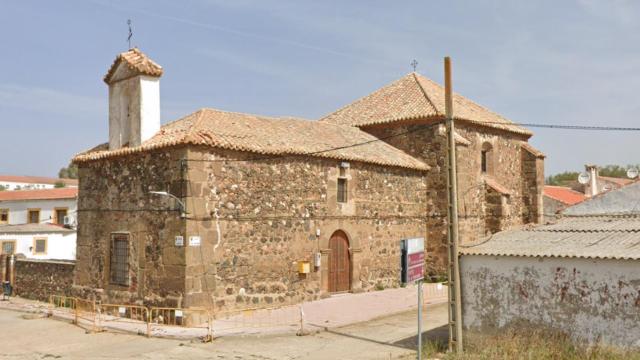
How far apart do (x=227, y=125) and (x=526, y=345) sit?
32.5 ft

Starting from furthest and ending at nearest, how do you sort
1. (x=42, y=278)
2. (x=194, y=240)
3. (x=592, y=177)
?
(x=592, y=177), (x=42, y=278), (x=194, y=240)

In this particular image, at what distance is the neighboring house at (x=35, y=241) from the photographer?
26219mm

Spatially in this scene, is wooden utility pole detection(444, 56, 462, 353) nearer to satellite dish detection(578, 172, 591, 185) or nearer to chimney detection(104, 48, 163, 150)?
chimney detection(104, 48, 163, 150)

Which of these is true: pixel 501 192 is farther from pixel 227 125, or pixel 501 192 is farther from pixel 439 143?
pixel 227 125

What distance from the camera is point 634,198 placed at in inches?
696

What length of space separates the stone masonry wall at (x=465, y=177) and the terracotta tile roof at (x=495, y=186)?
19cm

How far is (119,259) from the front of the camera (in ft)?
53.3

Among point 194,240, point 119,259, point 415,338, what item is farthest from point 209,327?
point 415,338

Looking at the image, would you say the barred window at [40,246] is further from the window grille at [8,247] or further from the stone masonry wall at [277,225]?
the stone masonry wall at [277,225]

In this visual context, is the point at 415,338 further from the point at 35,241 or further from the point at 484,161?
the point at 35,241

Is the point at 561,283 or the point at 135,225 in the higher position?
the point at 135,225

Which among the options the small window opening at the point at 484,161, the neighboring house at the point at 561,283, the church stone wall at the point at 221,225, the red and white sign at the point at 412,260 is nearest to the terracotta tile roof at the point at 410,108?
the small window opening at the point at 484,161

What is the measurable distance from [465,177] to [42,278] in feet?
49.1

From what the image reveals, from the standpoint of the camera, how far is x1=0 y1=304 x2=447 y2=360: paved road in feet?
37.4
